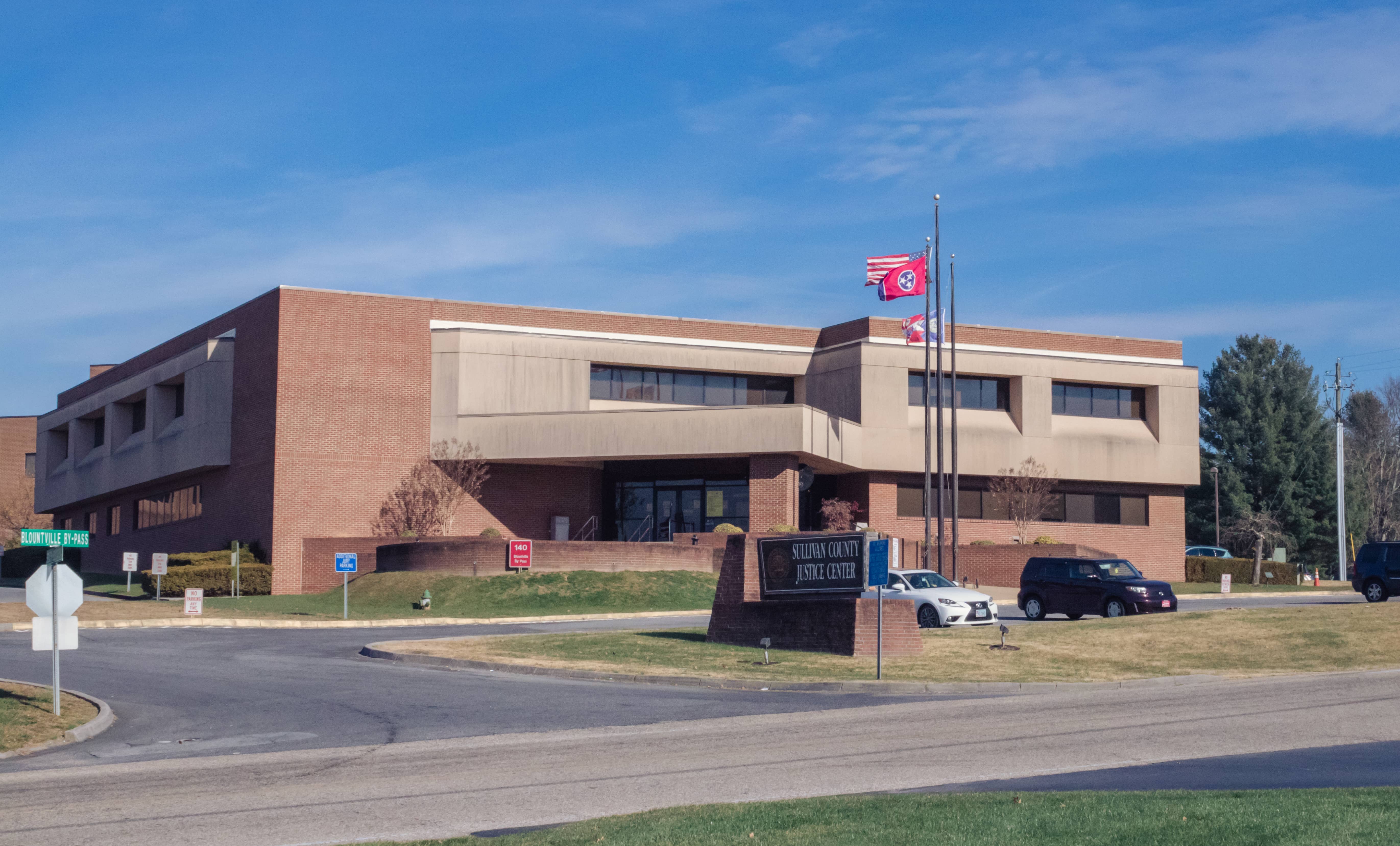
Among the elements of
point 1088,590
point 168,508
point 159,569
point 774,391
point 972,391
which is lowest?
point 159,569

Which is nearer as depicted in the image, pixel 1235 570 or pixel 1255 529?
pixel 1235 570

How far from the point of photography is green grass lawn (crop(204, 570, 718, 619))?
36.8 m

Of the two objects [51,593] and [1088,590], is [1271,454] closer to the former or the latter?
[1088,590]

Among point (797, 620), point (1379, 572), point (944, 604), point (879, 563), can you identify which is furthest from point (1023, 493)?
point (879, 563)

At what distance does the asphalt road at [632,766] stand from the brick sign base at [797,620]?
18.1ft

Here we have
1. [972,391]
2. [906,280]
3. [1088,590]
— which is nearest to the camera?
[1088,590]

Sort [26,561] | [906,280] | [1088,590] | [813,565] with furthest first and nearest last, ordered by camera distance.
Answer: [26,561], [906,280], [1088,590], [813,565]

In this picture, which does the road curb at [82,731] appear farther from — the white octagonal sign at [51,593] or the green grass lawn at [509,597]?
the green grass lawn at [509,597]

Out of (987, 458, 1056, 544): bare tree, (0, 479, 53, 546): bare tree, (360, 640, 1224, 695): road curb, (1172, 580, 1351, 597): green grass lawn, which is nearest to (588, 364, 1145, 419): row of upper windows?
(987, 458, 1056, 544): bare tree

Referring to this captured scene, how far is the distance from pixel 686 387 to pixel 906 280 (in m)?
14.4

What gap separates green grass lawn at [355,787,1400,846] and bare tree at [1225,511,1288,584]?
68.9 m

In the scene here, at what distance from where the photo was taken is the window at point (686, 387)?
2037 inches

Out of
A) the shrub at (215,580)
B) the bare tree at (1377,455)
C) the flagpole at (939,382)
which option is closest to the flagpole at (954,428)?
the flagpole at (939,382)

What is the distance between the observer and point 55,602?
17.5 metres
